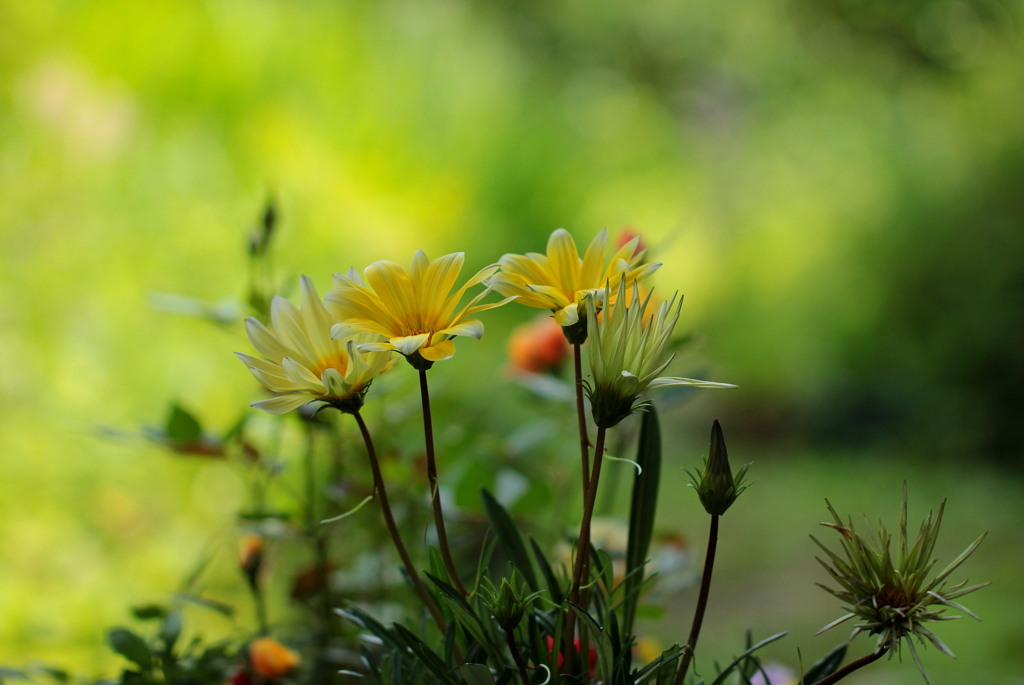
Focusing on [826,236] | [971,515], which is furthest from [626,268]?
[826,236]

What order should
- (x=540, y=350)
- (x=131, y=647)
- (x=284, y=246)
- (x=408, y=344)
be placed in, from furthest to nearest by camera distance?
1. (x=284, y=246)
2. (x=540, y=350)
3. (x=131, y=647)
4. (x=408, y=344)

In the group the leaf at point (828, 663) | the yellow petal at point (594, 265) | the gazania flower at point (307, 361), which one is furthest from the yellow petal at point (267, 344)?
the leaf at point (828, 663)

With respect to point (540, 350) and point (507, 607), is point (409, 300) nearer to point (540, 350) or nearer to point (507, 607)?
point (507, 607)

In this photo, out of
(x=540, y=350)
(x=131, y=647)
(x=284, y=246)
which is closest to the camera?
(x=131, y=647)

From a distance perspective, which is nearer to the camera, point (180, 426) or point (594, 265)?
point (594, 265)

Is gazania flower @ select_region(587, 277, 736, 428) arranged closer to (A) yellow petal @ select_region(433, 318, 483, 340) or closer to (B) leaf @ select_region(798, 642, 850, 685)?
(A) yellow petal @ select_region(433, 318, 483, 340)

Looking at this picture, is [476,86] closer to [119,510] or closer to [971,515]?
[119,510]

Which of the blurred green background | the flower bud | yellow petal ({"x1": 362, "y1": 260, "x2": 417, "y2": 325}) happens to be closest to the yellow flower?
yellow petal ({"x1": 362, "y1": 260, "x2": 417, "y2": 325})

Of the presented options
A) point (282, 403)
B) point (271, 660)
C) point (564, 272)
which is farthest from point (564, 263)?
point (271, 660)
